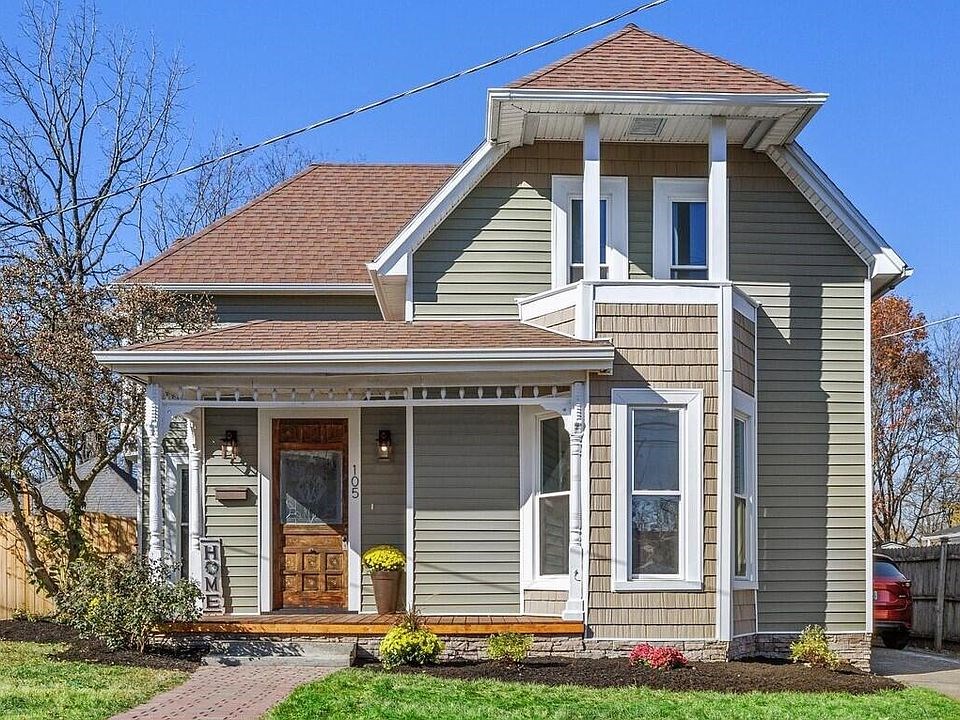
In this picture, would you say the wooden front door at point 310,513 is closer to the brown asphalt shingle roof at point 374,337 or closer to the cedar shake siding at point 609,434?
the brown asphalt shingle roof at point 374,337

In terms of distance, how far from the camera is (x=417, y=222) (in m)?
14.3

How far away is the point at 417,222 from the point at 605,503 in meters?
3.93

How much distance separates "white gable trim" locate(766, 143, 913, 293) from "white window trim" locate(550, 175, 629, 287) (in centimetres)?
185

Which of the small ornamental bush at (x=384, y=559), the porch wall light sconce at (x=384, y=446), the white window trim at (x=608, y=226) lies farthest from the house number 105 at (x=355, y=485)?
the white window trim at (x=608, y=226)

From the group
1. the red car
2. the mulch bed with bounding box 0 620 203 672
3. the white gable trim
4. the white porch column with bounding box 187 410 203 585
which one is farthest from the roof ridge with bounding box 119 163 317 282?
the red car

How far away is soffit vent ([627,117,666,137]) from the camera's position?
1377cm

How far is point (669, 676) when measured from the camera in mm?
11773

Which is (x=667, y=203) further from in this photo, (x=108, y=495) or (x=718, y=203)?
(x=108, y=495)

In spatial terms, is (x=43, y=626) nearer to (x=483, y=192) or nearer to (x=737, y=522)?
(x=483, y=192)

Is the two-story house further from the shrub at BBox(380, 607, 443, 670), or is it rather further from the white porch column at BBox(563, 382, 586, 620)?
the shrub at BBox(380, 607, 443, 670)

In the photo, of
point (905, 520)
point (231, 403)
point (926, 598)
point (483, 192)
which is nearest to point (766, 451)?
point (483, 192)

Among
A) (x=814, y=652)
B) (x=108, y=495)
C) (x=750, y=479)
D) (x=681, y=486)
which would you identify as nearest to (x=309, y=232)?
(x=681, y=486)

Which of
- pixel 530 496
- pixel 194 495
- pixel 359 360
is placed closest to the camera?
pixel 359 360

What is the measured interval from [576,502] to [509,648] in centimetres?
167
